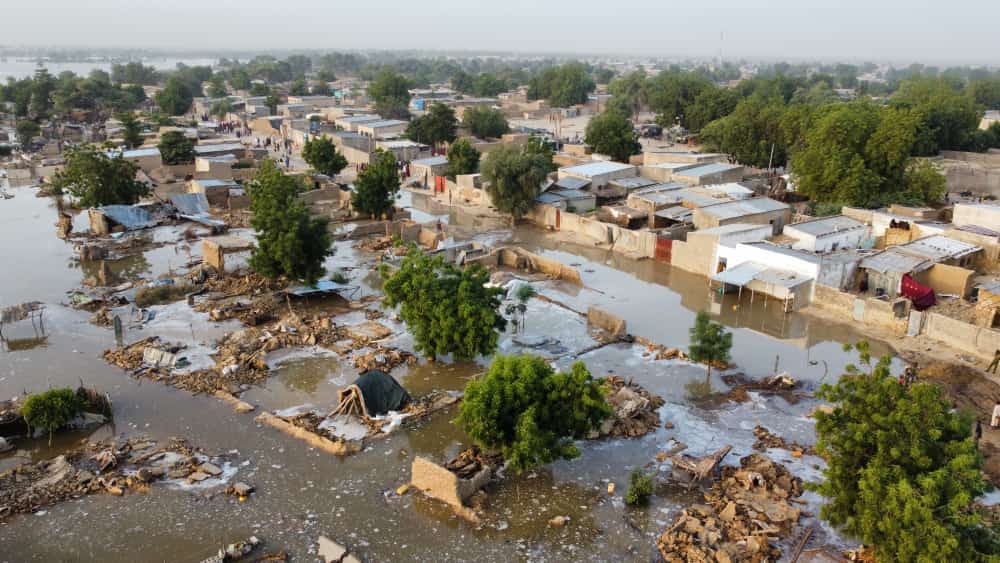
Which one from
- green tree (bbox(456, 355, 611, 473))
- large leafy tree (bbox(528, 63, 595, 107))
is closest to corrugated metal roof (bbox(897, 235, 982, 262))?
green tree (bbox(456, 355, 611, 473))

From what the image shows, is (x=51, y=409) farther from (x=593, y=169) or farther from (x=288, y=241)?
(x=593, y=169)

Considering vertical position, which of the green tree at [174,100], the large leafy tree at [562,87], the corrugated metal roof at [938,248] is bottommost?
the corrugated metal roof at [938,248]

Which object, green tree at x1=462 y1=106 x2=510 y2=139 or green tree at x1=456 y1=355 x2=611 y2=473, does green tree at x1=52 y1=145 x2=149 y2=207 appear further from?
green tree at x1=456 y1=355 x2=611 y2=473

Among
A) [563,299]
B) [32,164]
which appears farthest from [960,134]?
[32,164]

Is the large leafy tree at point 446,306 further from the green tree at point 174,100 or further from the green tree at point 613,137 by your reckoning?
the green tree at point 174,100

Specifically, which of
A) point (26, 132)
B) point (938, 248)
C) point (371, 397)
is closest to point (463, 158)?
point (938, 248)

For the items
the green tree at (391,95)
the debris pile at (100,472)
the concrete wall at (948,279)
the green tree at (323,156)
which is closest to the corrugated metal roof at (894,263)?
the concrete wall at (948,279)

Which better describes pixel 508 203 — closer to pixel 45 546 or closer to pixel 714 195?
pixel 714 195
